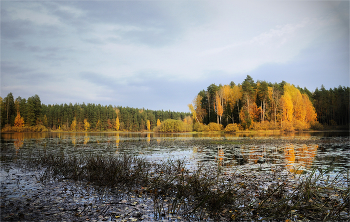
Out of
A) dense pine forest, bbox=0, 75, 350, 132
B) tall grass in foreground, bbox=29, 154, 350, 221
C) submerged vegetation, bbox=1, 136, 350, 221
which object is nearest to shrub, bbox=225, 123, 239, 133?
dense pine forest, bbox=0, 75, 350, 132

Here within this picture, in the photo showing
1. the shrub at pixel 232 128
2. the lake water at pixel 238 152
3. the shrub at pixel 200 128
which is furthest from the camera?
the shrub at pixel 200 128

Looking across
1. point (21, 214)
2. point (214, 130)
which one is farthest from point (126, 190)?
point (214, 130)

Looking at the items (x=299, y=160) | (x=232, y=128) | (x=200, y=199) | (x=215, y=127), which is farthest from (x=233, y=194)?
(x=215, y=127)

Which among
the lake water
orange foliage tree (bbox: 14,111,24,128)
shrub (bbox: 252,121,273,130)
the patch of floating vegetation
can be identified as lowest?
the lake water

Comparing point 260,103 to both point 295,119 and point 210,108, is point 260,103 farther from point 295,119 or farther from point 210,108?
point 210,108

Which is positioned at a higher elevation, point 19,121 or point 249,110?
point 249,110

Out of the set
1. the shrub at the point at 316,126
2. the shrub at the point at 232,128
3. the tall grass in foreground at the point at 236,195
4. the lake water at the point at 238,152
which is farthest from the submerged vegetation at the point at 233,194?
the shrub at the point at 316,126

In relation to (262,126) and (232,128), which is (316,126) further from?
(232,128)

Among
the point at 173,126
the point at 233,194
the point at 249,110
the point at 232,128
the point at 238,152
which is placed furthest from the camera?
the point at 173,126

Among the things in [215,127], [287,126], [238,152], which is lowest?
[238,152]

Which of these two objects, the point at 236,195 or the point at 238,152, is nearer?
the point at 236,195

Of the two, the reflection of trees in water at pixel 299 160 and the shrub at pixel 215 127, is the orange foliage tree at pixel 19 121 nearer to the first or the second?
the shrub at pixel 215 127

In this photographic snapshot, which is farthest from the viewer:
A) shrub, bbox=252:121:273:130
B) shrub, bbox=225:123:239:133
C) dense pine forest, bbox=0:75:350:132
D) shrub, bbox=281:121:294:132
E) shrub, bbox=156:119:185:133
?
shrub, bbox=156:119:185:133

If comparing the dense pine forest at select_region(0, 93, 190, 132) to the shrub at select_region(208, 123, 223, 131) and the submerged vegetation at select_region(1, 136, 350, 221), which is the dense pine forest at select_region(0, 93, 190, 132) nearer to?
the shrub at select_region(208, 123, 223, 131)
